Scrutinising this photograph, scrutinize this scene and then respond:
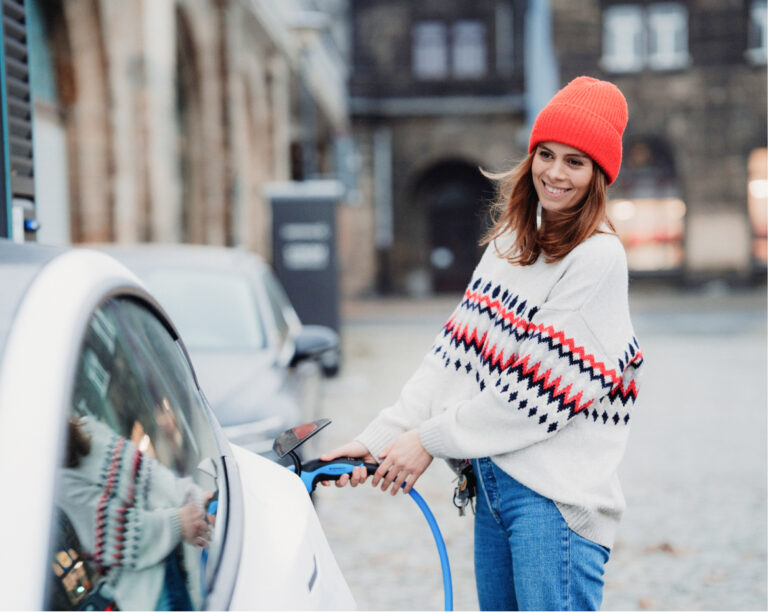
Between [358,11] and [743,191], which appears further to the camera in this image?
[358,11]

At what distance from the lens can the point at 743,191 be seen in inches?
1037

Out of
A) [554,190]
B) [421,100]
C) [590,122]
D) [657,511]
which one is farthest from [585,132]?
[421,100]

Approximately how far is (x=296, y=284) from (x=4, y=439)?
993 centimetres

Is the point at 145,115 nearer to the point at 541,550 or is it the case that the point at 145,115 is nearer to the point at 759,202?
the point at 541,550

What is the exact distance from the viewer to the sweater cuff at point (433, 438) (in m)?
1.95

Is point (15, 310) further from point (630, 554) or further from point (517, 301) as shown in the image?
point (630, 554)

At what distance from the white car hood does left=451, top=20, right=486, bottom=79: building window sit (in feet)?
93.4

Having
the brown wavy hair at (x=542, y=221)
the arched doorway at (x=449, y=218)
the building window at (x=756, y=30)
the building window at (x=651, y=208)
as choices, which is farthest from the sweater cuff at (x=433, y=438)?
the arched doorway at (x=449, y=218)

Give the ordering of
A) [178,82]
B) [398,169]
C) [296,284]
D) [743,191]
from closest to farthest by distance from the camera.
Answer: [296,284]
[178,82]
[743,191]
[398,169]

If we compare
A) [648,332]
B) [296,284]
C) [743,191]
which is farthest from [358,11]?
[296,284]

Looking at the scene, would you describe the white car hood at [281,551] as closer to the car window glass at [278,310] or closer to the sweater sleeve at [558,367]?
the sweater sleeve at [558,367]

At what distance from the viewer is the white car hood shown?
138 cm

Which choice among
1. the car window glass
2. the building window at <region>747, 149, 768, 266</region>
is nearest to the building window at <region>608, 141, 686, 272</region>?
the building window at <region>747, 149, 768, 266</region>

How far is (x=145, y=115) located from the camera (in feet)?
33.0
